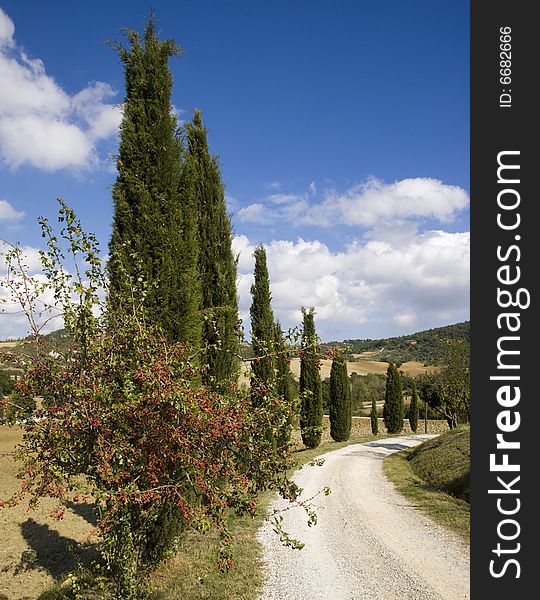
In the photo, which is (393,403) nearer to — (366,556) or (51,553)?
(366,556)

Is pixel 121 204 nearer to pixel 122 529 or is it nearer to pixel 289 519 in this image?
pixel 122 529

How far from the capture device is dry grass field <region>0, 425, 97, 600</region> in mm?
7691

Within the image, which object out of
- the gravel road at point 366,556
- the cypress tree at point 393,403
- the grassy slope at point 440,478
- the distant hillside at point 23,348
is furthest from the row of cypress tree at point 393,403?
the distant hillside at point 23,348

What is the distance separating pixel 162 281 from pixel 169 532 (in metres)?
3.92

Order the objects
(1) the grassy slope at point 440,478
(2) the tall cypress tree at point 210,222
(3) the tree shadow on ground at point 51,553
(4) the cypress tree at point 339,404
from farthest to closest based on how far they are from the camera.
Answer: (4) the cypress tree at point 339,404
(2) the tall cypress tree at point 210,222
(1) the grassy slope at point 440,478
(3) the tree shadow on ground at point 51,553

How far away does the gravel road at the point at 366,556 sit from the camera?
698 cm

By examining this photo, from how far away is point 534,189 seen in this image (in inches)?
166

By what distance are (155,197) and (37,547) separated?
7.53 meters

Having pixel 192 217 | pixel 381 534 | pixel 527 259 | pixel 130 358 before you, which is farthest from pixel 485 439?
pixel 381 534

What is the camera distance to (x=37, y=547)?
31.1 ft

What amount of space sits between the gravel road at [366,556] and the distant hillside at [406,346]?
9066cm

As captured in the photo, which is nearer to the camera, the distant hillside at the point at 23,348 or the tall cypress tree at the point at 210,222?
the distant hillside at the point at 23,348

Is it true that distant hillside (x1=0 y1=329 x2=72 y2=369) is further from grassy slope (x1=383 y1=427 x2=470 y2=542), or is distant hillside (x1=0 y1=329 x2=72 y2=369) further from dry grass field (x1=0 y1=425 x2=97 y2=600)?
grassy slope (x1=383 y1=427 x2=470 y2=542)

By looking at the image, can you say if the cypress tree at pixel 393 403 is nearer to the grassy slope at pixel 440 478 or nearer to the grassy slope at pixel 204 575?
the grassy slope at pixel 440 478
